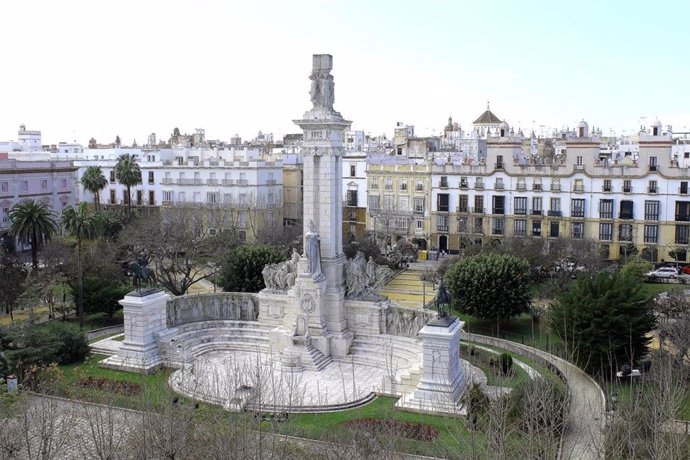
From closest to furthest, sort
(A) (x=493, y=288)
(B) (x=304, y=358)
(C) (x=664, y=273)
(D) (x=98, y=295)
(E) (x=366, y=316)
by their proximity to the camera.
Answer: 1. (B) (x=304, y=358)
2. (E) (x=366, y=316)
3. (A) (x=493, y=288)
4. (D) (x=98, y=295)
5. (C) (x=664, y=273)

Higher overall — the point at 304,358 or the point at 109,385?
the point at 304,358

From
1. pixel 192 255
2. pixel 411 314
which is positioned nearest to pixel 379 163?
pixel 192 255

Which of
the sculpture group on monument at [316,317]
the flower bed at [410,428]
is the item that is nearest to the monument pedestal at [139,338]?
the sculpture group on monument at [316,317]

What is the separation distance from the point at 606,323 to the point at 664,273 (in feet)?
80.3

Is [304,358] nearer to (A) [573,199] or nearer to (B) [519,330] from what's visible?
(B) [519,330]

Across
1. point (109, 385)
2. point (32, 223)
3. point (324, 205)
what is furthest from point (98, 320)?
point (324, 205)

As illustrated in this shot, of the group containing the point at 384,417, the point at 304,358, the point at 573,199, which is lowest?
the point at 304,358

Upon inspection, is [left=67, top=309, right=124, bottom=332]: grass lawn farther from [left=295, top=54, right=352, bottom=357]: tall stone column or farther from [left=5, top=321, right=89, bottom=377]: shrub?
[left=295, top=54, right=352, bottom=357]: tall stone column

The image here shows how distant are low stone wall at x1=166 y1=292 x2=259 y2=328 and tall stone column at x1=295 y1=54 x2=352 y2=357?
4.27m

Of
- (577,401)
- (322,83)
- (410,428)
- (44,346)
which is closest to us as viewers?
(410,428)

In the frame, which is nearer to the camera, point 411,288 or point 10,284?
point 10,284

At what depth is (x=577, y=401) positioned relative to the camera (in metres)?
23.3

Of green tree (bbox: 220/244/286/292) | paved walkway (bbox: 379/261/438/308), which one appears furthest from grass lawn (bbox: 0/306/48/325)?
paved walkway (bbox: 379/261/438/308)

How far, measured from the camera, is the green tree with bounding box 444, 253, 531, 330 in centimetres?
3300
